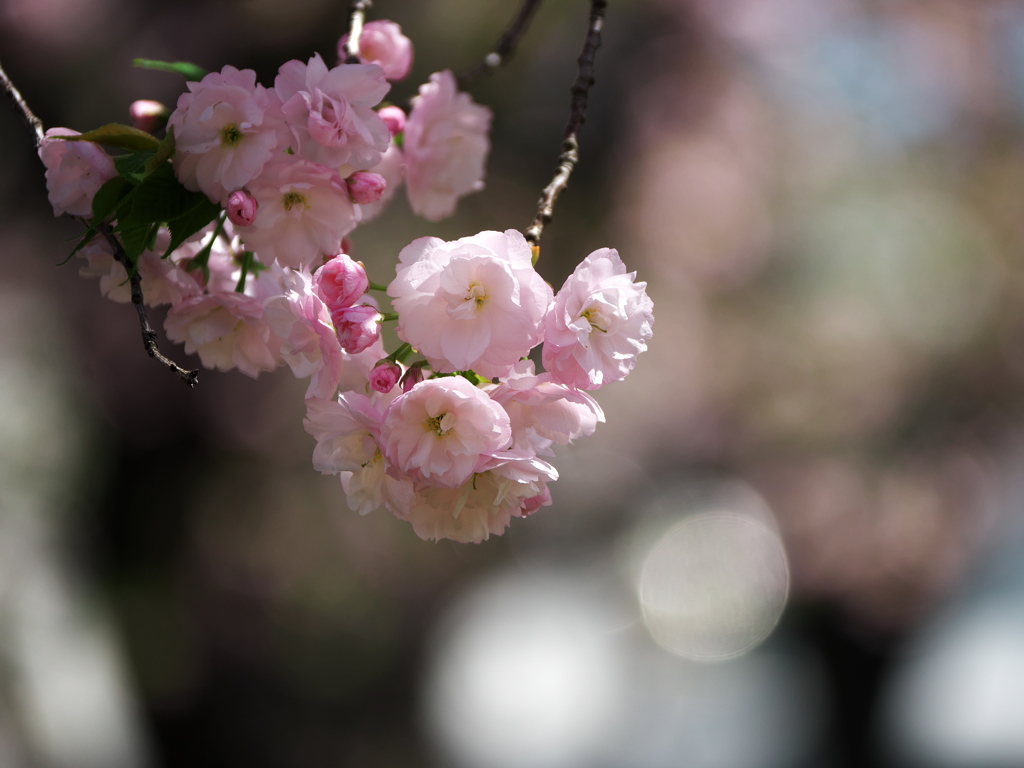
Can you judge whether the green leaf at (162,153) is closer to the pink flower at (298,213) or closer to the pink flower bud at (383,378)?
the pink flower at (298,213)

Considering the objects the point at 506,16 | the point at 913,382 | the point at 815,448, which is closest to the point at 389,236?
the point at 506,16

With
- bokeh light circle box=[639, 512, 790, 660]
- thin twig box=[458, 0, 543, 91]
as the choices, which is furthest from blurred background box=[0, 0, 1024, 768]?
thin twig box=[458, 0, 543, 91]

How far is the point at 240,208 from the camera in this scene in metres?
0.56

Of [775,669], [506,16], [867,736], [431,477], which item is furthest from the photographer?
[775,669]

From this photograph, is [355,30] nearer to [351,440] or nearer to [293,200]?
[293,200]

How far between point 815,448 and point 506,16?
248cm

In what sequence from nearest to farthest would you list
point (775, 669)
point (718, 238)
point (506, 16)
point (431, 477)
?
Answer: point (431, 477) → point (506, 16) → point (718, 238) → point (775, 669)

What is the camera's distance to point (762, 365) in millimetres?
3645

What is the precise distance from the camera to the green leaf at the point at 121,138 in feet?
1.86

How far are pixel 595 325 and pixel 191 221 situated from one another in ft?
1.05

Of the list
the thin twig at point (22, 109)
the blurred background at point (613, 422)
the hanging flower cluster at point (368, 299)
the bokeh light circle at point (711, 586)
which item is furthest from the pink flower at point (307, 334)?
the bokeh light circle at point (711, 586)

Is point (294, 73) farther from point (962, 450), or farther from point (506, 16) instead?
point (962, 450)

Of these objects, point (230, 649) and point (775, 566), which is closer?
point (230, 649)

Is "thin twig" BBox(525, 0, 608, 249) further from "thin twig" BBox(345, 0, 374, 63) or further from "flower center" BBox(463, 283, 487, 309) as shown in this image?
"thin twig" BBox(345, 0, 374, 63)
